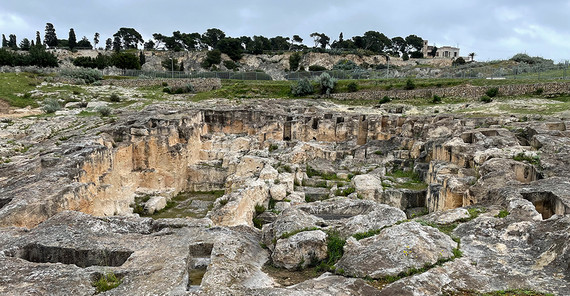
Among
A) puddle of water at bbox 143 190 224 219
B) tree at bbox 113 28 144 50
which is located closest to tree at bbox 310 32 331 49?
tree at bbox 113 28 144 50

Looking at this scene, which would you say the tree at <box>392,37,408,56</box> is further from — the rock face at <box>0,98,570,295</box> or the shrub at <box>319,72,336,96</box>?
the rock face at <box>0,98,570,295</box>

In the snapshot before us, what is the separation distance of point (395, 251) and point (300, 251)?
70.6 inches

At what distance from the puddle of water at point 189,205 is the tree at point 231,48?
70.2 m

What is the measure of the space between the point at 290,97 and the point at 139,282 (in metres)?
35.6

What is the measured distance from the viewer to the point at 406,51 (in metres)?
Answer: 97.3

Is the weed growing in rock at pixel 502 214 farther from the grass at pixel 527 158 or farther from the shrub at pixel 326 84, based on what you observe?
the shrub at pixel 326 84

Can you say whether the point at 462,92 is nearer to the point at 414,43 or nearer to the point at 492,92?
the point at 492,92

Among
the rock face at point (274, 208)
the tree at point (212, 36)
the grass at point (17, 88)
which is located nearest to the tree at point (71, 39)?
the tree at point (212, 36)

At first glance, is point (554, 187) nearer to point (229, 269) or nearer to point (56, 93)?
point (229, 269)

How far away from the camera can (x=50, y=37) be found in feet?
301

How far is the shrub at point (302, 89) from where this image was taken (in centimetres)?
4100

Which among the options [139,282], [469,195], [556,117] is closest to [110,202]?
[139,282]

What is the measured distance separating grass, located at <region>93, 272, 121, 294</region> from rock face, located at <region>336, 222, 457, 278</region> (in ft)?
12.0

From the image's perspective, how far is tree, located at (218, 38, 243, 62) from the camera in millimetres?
83356
